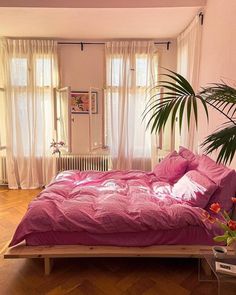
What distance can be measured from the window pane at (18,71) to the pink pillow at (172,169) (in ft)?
9.12

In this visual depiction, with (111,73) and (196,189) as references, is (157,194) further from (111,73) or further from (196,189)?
(111,73)

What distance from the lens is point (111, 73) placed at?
13.9ft

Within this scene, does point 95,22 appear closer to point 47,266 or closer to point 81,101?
point 81,101

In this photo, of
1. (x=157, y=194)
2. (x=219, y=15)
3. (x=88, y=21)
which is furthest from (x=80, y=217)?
(x=88, y=21)

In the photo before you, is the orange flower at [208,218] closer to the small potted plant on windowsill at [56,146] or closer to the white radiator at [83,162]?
the white radiator at [83,162]

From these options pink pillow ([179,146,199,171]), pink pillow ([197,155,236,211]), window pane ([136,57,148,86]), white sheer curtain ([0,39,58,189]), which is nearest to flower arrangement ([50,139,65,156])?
white sheer curtain ([0,39,58,189])

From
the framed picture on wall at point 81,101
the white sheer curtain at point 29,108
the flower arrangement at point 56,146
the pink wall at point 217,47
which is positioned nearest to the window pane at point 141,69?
the framed picture on wall at point 81,101

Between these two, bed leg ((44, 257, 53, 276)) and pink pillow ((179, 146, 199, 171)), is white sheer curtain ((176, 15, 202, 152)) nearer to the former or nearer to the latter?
pink pillow ((179, 146, 199, 171))

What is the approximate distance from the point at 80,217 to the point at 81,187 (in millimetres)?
690

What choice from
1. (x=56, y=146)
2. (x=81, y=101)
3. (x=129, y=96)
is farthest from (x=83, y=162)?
(x=129, y=96)

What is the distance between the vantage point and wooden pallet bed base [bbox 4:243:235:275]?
1949mm

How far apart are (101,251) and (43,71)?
10.8 ft

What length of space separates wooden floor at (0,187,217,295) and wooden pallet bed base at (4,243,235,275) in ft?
0.60

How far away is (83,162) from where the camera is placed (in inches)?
174
